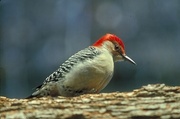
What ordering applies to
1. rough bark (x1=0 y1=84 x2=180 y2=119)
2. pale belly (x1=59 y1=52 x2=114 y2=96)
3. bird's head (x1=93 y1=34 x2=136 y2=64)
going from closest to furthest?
rough bark (x1=0 y1=84 x2=180 y2=119), pale belly (x1=59 y1=52 x2=114 y2=96), bird's head (x1=93 y1=34 x2=136 y2=64)

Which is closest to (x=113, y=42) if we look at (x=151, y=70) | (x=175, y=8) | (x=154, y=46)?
(x=151, y=70)

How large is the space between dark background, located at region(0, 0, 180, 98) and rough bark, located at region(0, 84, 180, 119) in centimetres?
123

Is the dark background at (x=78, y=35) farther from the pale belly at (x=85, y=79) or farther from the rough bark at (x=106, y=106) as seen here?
the rough bark at (x=106, y=106)

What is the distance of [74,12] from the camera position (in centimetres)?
425

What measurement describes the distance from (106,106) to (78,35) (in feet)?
6.05

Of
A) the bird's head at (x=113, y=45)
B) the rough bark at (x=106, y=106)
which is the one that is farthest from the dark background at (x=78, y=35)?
the rough bark at (x=106, y=106)

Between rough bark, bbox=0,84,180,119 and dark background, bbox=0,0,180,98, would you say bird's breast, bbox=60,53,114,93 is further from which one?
dark background, bbox=0,0,180,98

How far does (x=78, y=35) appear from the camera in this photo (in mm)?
4074

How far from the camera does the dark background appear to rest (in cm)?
380

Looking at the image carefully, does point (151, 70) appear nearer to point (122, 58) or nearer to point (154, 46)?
point (154, 46)

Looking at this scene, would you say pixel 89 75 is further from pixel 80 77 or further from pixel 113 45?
pixel 113 45

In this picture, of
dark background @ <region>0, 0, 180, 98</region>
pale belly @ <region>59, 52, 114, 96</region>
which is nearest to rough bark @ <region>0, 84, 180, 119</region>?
pale belly @ <region>59, 52, 114, 96</region>

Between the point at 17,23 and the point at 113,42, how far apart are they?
162cm

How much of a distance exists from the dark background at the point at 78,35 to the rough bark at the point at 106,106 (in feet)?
4.05
